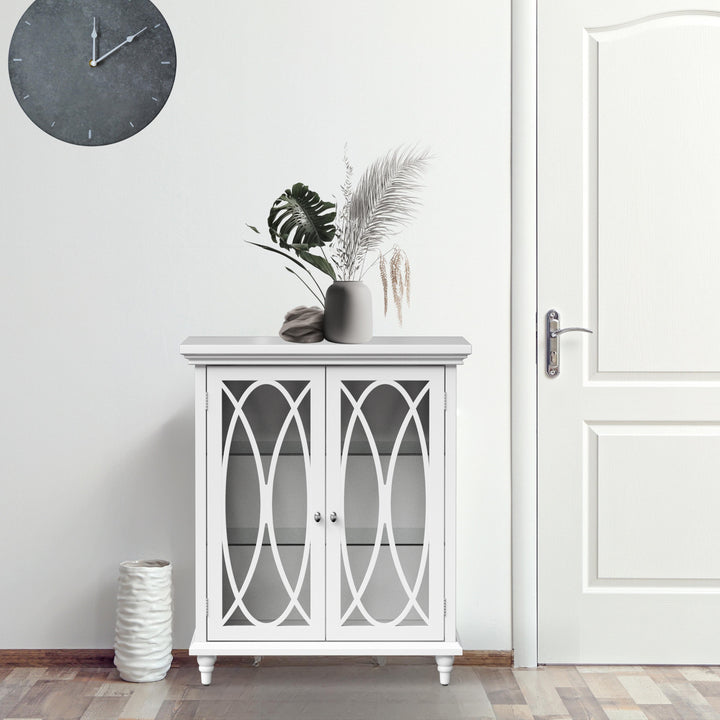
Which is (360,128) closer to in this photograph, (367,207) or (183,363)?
(367,207)

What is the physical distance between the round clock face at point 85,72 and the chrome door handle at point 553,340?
1320 millimetres

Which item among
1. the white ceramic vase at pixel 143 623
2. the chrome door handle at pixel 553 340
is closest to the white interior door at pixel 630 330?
the chrome door handle at pixel 553 340

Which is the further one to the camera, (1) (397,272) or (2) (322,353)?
(1) (397,272)

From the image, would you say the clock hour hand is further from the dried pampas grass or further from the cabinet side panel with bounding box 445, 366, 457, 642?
the cabinet side panel with bounding box 445, 366, 457, 642

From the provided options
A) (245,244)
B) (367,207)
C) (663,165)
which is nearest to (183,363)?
(245,244)

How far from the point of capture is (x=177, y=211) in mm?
2576

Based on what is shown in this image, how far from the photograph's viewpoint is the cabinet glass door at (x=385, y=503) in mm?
2256

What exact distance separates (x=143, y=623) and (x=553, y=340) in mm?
1438

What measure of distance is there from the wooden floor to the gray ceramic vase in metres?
0.98

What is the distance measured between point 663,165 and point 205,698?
6.57 ft

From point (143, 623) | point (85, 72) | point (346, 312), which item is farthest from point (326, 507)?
point (85, 72)

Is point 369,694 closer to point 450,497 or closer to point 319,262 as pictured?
point 450,497

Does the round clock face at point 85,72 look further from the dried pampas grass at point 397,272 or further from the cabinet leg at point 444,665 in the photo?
the cabinet leg at point 444,665

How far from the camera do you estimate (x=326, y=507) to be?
2.27 metres
